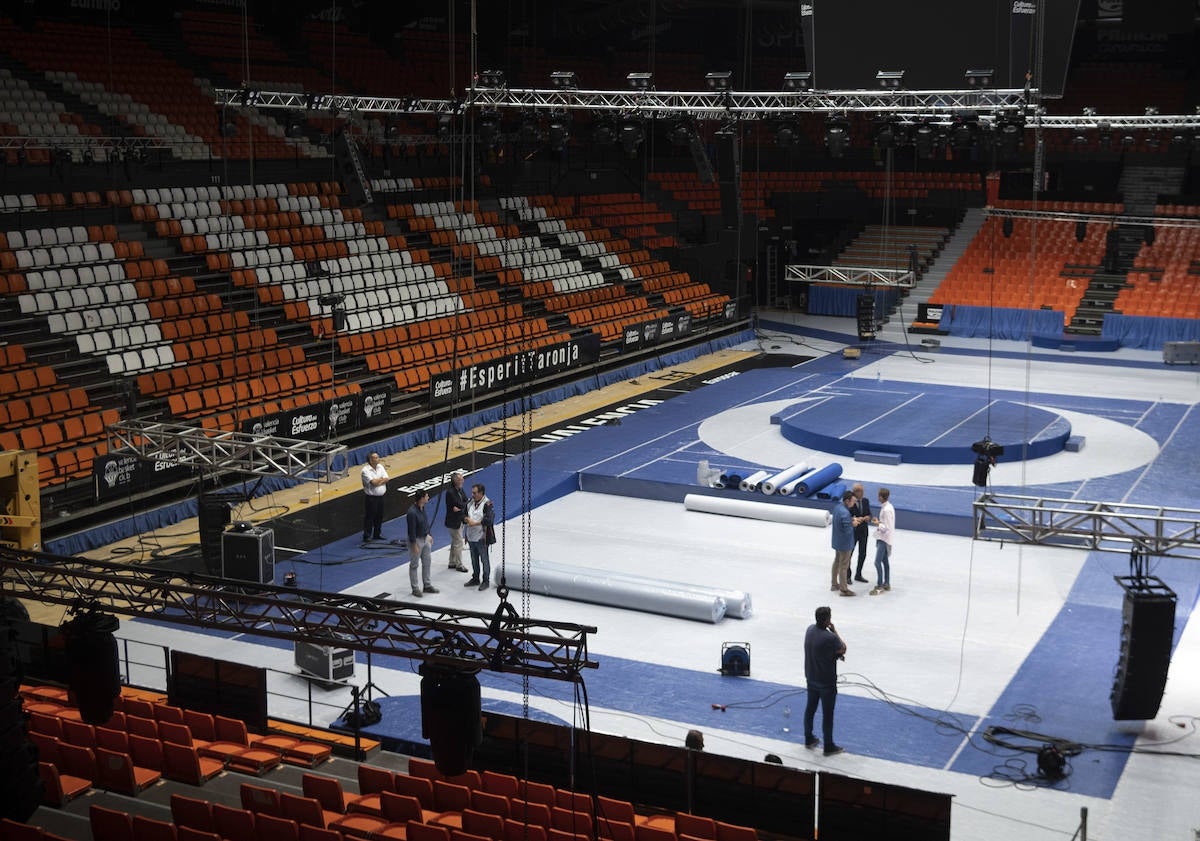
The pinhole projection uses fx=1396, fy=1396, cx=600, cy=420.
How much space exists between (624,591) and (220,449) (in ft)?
18.0

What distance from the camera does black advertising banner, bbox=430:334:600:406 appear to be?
2619cm

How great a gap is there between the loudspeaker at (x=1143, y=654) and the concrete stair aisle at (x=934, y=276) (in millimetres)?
23538

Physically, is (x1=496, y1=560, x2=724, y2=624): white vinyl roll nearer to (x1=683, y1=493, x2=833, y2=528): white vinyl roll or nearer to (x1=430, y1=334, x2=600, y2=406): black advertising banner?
(x1=683, y1=493, x2=833, y2=528): white vinyl roll

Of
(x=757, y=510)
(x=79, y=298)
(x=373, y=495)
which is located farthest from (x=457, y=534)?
(x=79, y=298)

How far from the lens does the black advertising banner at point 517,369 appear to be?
26188 mm

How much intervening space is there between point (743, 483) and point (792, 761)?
8.44 meters

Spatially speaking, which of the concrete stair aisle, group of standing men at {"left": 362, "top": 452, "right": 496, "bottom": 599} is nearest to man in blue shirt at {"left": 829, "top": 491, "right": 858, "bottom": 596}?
group of standing men at {"left": 362, "top": 452, "right": 496, "bottom": 599}

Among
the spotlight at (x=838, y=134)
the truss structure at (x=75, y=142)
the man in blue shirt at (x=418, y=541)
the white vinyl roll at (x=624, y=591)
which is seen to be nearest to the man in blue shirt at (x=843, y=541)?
the white vinyl roll at (x=624, y=591)

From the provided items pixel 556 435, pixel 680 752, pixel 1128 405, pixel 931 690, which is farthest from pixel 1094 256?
pixel 680 752

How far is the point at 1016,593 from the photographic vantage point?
58.4 ft

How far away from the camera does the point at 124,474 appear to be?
65.9 ft

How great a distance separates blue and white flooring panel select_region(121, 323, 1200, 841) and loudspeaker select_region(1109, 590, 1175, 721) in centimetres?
36

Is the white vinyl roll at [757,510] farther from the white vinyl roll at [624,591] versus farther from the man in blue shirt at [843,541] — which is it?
→ the white vinyl roll at [624,591]

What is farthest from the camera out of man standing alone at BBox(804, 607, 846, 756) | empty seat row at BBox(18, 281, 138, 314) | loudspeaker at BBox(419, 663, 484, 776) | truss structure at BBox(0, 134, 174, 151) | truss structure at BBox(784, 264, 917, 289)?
truss structure at BBox(784, 264, 917, 289)
